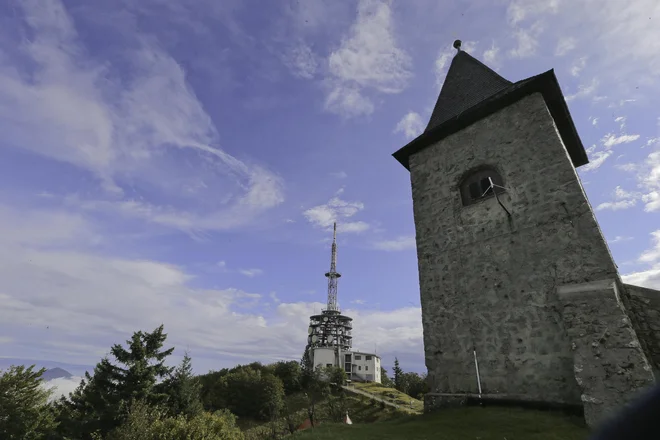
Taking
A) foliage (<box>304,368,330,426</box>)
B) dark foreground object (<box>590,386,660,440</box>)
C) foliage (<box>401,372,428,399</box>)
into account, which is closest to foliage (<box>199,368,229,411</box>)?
foliage (<box>304,368,330,426</box>)

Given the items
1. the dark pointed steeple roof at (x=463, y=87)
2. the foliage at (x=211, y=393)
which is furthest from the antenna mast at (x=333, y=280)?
the dark pointed steeple roof at (x=463, y=87)

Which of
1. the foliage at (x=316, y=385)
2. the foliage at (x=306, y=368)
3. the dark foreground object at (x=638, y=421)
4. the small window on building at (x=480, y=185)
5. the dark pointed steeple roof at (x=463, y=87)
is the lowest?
the dark foreground object at (x=638, y=421)

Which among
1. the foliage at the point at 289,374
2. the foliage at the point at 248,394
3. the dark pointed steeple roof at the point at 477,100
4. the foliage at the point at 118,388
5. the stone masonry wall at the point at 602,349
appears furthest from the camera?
the foliage at the point at 289,374

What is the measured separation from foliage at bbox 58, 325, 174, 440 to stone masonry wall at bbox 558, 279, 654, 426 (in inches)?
1040

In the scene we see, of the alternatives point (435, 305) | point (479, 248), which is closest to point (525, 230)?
point (479, 248)

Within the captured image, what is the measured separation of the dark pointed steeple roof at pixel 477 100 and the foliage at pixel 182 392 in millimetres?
25249

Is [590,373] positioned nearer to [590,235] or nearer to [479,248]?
[590,235]

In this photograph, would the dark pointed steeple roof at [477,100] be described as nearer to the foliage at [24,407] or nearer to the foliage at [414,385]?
the foliage at [24,407]

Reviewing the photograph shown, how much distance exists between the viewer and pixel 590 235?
29.2 ft

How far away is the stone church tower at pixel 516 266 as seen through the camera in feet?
25.6

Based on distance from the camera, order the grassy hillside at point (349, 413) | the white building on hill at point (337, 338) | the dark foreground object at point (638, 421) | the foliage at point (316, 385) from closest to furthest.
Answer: the dark foreground object at point (638, 421) → the grassy hillside at point (349, 413) → the foliage at point (316, 385) → the white building on hill at point (337, 338)

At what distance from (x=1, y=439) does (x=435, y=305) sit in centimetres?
3430

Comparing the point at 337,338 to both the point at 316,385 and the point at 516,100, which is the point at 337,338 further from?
the point at 516,100

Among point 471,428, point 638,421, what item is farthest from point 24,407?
point 638,421
